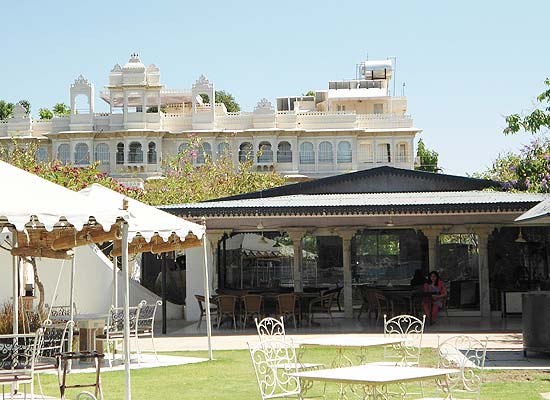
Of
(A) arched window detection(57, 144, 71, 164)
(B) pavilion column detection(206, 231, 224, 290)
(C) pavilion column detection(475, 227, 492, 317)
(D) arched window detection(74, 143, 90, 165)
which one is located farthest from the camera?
(A) arched window detection(57, 144, 71, 164)

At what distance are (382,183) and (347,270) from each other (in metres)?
3.84

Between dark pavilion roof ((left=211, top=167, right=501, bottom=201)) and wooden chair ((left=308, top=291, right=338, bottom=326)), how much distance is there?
12.4 feet

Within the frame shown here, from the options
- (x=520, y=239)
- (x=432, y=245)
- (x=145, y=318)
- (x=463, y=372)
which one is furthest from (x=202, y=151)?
(x=463, y=372)

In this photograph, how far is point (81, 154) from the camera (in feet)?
234

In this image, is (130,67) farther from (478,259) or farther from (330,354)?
(330,354)

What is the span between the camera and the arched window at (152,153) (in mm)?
70750

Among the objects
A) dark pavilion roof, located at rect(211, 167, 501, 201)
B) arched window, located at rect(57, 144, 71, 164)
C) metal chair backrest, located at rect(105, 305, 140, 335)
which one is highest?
arched window, located at rect(57, 144, 71, 164)

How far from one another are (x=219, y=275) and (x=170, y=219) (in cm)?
1151

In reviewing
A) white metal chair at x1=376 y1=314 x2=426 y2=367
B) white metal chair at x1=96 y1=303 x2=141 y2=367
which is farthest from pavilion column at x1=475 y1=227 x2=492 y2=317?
white metal chair at x1=96 y1=303 x2=141 y2=367

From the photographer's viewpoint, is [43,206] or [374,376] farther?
[43,206]

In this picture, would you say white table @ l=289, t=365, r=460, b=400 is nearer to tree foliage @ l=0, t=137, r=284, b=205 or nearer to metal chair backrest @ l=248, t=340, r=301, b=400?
metal chair backrest @ l=248, t=340, r=301, b=400

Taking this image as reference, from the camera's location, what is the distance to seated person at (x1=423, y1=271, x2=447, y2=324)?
22.6 metres

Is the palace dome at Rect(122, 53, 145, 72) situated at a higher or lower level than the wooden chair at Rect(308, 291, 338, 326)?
higher

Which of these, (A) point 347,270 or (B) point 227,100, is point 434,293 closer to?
(A) point 347,270
